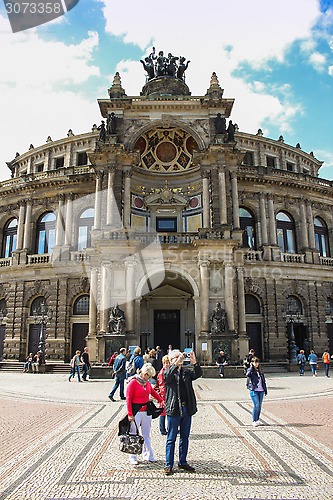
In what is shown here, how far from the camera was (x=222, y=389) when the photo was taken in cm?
1850

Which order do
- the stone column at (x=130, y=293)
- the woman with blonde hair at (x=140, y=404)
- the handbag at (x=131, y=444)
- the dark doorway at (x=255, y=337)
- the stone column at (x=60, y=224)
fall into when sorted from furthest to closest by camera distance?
the stone column at (x=60, y=224)
the dark doorway at (x=255, y=337)
the stone column at (x=130, y=293)
the woman with blonde hair at (x=140, y=404)
the handbag at (x=131, y=444)

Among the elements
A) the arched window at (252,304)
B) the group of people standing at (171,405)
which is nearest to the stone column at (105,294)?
the arched window at (252,304)

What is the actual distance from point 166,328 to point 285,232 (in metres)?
13.4

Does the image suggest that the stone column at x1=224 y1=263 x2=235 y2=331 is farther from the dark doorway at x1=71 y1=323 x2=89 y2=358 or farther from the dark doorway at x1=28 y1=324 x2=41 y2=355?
the dark doorway at x1=28 y1=324 x2=41 y2=355

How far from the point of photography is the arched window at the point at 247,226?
1358 inches

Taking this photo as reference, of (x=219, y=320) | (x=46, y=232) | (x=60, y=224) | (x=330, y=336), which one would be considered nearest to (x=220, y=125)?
(x=219, y=320)

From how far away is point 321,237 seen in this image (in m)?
37.2

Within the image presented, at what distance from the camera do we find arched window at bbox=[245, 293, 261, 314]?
32750mm

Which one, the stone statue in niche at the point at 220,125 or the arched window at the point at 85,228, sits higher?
the stone statue in niche at the point at 220,125

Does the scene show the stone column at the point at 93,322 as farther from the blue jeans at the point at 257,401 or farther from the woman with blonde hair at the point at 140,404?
the woman with blonde hair at the point at 140,404

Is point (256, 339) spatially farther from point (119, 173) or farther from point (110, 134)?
point (110, 134)

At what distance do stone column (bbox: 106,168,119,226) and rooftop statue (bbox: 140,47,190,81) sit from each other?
516 inches

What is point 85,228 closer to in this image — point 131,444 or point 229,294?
point 229,294

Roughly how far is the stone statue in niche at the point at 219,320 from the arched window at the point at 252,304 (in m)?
7.60
